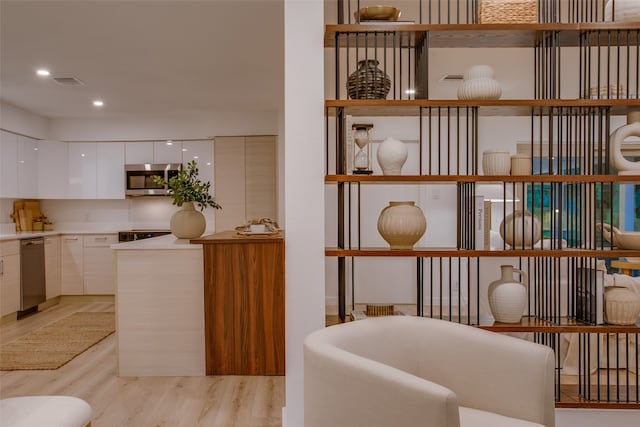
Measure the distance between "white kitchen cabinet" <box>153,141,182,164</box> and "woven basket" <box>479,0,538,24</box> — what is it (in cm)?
510

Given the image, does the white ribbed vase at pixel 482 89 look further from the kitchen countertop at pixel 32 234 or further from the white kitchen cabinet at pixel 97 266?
the white kitchen cabinet at pixel 97 266

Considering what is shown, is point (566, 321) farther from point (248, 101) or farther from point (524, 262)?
point (248, 101)

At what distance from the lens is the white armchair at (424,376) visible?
1404 millimetres

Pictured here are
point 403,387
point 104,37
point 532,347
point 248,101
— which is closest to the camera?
point 403,387

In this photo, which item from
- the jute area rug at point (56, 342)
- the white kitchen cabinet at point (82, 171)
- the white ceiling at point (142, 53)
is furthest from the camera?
the white kitchen cabinet at point (82, 171)

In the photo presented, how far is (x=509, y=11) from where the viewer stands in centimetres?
248

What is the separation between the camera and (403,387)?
55.0 inches

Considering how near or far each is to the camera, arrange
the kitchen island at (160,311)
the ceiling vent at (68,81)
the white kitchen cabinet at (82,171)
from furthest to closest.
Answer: the white kitchen cabinet at (82,171) → the ceiling vent at (68,81) → the kitchen island at (160,311)

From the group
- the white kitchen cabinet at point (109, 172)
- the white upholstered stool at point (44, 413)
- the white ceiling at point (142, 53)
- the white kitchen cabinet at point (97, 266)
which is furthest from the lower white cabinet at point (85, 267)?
the white upholstered stool at point (44, 413)

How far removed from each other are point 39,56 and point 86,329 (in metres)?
2.61

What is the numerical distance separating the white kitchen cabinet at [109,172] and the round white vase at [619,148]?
6040mm

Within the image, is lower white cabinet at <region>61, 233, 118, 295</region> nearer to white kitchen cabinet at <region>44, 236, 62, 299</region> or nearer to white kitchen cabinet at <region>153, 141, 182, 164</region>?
white kitchen cabinet at <region>44, 236, 62, 299</region>

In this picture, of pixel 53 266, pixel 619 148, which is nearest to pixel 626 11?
pixel 619 148

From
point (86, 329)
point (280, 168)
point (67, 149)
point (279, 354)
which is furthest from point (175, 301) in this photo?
point (67, 149)
